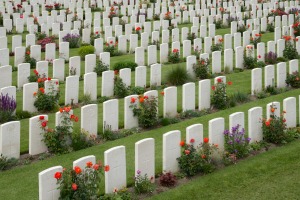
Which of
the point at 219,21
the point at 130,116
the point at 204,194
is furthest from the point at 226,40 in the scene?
the point at 204,194

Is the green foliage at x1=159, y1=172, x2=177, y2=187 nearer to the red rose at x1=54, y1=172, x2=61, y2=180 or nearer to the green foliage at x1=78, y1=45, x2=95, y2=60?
the red rose at x1=54, y1=172, x2=61, y2=180

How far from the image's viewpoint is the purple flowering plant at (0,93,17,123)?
401 inches

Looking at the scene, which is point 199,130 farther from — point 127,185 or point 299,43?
point 299,43

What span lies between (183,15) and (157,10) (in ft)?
5.17

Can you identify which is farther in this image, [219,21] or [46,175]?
[219,21]

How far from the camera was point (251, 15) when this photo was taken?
72.9 ft

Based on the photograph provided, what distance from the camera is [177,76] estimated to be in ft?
43.0

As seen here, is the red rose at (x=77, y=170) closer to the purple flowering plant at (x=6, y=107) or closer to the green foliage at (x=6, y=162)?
the green foliage at (x=6, y=162)

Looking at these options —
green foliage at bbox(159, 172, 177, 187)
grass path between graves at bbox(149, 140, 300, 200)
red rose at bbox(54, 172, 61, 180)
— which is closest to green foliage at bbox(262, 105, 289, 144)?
grass path between graves at bbox(149, 140, 300, 200)

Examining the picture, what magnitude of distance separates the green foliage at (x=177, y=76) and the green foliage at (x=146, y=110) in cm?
283

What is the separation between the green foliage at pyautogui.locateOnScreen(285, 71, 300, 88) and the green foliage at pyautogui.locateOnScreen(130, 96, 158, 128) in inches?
168

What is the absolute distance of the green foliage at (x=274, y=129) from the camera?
9406mm

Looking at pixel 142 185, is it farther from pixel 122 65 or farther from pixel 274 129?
pixel 122 65

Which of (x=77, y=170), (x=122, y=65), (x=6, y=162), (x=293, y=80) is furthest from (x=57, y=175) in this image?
(x=293, y=80)
